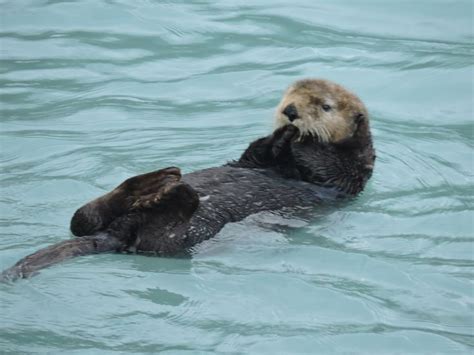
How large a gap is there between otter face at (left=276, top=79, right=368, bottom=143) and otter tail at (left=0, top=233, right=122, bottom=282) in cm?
137

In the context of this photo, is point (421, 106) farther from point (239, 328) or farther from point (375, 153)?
point (239, 328)

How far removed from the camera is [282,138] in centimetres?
610

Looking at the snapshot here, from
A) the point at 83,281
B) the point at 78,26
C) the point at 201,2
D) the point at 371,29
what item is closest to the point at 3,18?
the point at 78,26

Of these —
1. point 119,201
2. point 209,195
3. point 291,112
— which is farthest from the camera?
point 291,112

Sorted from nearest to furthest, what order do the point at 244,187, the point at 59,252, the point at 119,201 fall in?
the point at 59,252 < the point at 119,201 < the point at 244,187

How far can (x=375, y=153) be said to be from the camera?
21.8 ft

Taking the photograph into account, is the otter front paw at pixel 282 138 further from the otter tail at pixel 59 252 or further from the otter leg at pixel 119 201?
the otter tail at pixel 59 252

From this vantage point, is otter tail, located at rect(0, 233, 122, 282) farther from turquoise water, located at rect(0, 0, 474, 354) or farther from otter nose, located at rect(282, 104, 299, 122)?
otter nose, located at rect(282, 104, 299, 122)

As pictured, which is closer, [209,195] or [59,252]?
[59,252]

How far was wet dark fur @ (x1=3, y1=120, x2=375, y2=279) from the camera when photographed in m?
5.30

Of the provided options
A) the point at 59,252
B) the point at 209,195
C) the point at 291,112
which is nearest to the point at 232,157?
the point at 291,112

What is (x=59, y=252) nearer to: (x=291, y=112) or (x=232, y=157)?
(x=291, y=112)

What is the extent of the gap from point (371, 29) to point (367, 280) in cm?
386

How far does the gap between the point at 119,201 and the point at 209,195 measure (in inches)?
21.8
